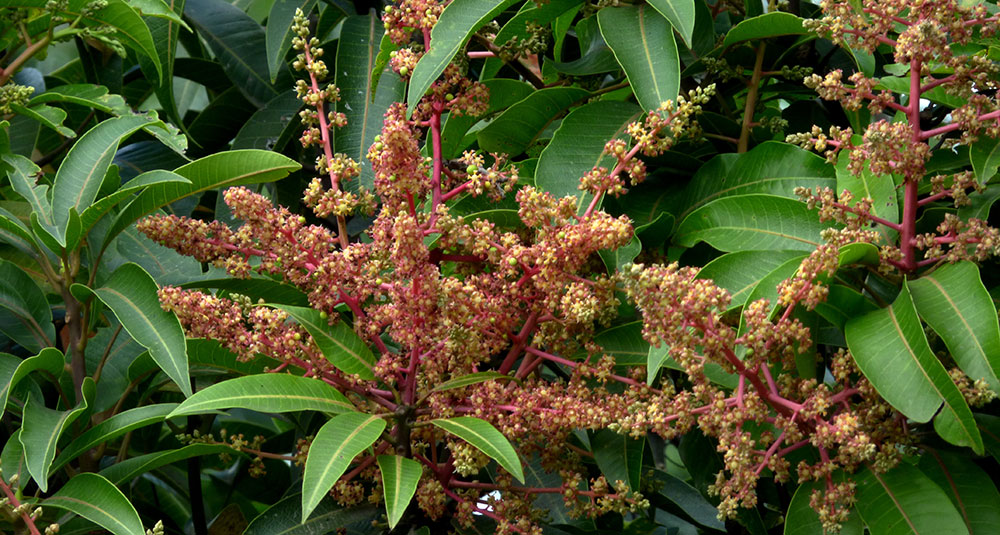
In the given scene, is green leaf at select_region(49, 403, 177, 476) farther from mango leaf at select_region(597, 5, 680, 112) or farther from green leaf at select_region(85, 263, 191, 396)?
mango leaf at select_region(597, 5, 680, 112)

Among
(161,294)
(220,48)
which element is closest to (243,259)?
(161,294)

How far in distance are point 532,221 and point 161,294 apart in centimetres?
52

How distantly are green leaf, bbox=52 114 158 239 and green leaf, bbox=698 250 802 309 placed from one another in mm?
942

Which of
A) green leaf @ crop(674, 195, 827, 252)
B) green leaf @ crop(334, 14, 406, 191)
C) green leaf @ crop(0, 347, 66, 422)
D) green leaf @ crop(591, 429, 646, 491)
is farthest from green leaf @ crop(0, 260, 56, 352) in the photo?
green leaf @ crop(674, 195, 827, 252)

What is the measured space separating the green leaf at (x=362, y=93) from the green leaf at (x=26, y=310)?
588 mm

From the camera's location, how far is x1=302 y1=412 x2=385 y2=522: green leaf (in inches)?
48.9

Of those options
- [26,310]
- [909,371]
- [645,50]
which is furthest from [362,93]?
[909,371]

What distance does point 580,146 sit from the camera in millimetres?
1670

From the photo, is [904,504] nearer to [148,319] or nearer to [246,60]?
[148,319]

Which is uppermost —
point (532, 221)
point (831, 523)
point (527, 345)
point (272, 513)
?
point (532, 221)

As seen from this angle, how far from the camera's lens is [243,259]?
1.51 m

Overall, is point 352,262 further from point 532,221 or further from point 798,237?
point 798,237

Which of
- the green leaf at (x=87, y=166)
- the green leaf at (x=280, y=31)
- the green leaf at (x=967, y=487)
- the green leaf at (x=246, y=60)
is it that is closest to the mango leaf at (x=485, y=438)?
the green leaf at (x=967, y=487)

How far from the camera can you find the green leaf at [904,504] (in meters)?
1.34
